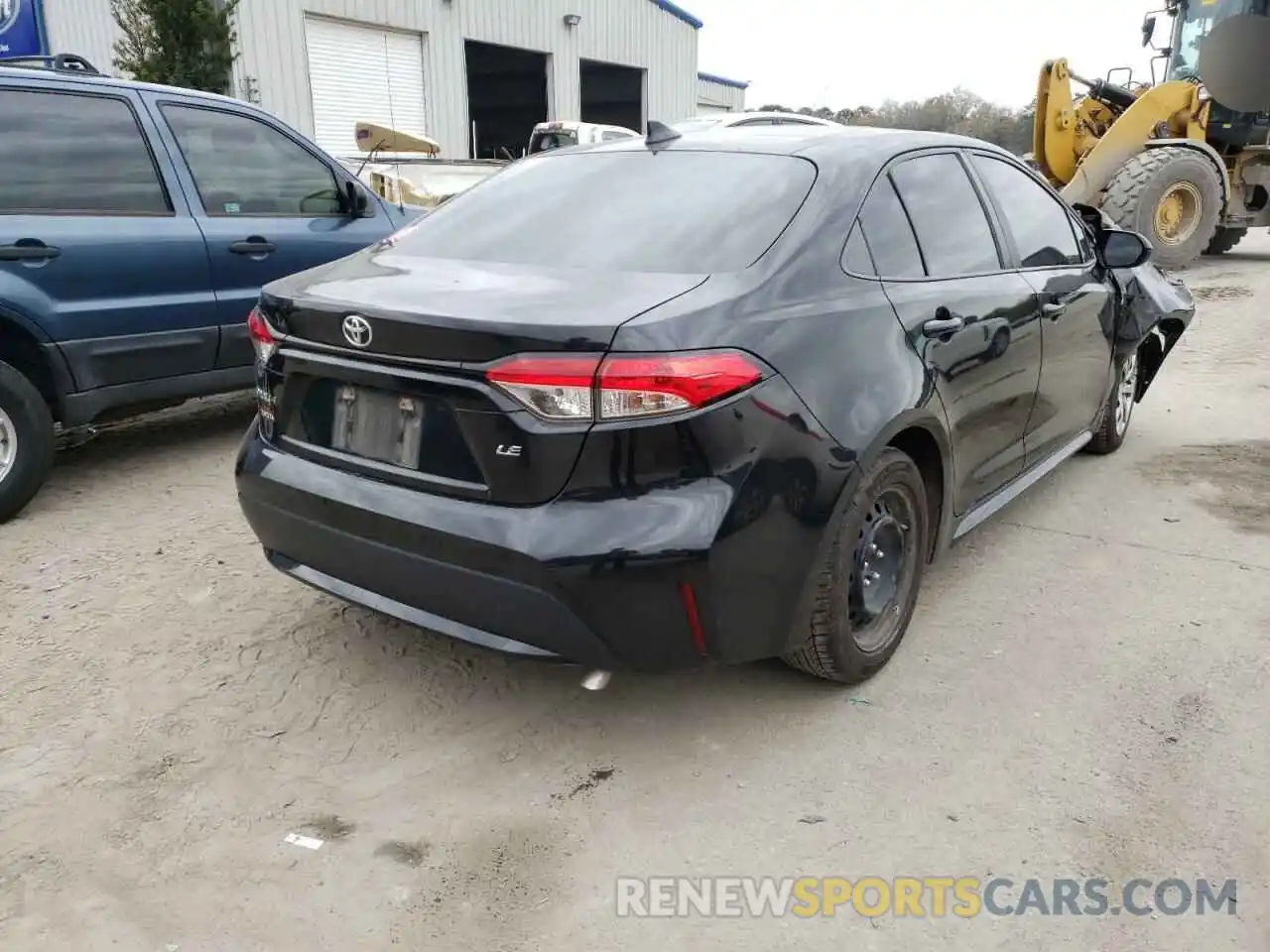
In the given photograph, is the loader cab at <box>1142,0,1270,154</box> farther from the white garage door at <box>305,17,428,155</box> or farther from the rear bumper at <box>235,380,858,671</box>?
the rear bumper at <box>235,380,858,671</box>

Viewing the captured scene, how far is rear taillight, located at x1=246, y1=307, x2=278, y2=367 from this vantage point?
9.73ft

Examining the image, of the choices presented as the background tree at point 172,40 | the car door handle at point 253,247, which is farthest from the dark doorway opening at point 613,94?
the car door handle at point 253,247

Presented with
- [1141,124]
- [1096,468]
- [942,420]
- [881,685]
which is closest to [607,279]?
[942,420]

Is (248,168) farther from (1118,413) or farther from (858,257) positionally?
(1118,413)

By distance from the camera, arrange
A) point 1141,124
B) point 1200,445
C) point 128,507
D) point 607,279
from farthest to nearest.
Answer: point 1141,124
point 1200,445
point 128,507
point 607,279

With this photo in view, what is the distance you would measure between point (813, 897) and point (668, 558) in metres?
0.83

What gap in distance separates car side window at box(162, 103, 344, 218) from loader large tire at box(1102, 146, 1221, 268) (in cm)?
856

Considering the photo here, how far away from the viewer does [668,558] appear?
2363mm

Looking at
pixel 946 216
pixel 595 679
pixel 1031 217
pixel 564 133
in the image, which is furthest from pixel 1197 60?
pixel 595 679

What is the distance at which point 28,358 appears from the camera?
14.6 feet

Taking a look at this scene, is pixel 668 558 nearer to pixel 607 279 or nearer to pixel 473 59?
pixel 607 279

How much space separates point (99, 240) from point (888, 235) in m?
3.51

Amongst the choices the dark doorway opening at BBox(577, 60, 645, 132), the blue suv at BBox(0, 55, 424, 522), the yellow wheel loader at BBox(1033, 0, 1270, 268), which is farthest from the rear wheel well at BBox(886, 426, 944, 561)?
the dark doorway opening at BBox(577, 60, 645, 132)

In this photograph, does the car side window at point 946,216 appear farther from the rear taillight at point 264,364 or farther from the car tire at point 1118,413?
the rear taillight at point 264,364
